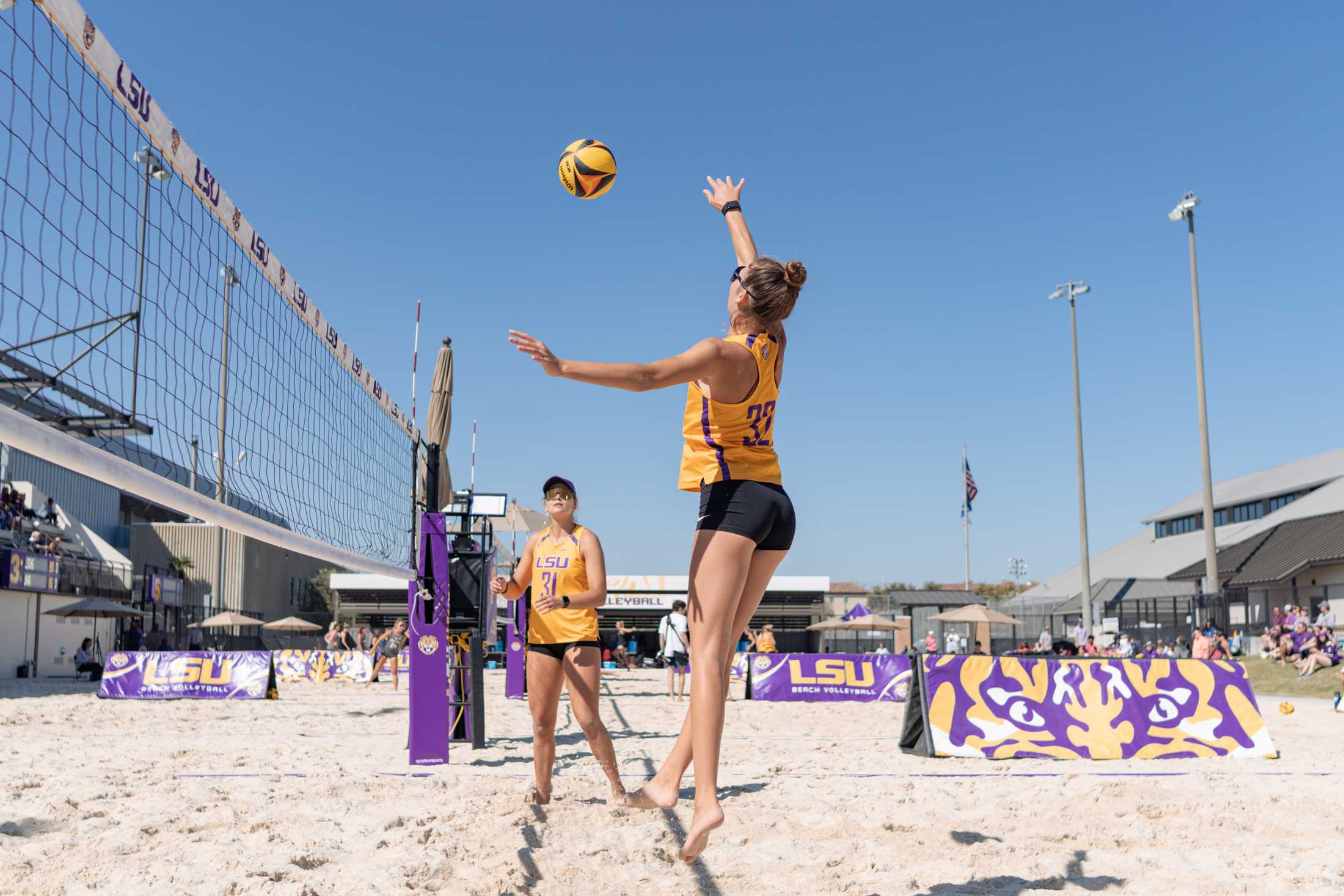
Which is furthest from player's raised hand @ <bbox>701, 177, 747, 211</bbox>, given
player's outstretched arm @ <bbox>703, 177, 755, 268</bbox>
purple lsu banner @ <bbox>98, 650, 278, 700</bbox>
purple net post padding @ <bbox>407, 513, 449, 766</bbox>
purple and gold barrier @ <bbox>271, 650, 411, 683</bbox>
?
purple and gold barrier @ <bbox>271, 650, 411, 683</bbox>

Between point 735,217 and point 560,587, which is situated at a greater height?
point 735,217

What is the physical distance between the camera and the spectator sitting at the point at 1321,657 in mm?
16906

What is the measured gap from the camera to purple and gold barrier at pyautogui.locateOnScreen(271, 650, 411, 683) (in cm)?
1783

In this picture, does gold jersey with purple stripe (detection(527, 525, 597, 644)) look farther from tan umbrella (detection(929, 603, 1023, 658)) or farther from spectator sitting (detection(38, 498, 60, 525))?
spectator sitting (detection(38, 498, 60, 525))

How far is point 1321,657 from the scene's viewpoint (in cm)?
1688

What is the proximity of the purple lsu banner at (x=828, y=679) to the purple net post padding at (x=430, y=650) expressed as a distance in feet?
24.6

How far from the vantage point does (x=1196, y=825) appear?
461cm

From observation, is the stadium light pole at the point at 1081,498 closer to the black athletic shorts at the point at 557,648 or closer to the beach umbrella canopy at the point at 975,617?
the beach umbrella canopy at the point at 975,617

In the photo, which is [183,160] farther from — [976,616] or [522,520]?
[976,616]

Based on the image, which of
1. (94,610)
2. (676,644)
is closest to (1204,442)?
(676,644)

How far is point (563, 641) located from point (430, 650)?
7.07ft

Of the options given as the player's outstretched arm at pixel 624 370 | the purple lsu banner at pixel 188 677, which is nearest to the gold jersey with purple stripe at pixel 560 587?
the player's outstretched arm at pixel 624 370

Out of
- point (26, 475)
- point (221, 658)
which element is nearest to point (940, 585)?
point (26, 475)

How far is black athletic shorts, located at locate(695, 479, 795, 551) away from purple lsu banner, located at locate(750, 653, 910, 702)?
10854 millimetres
